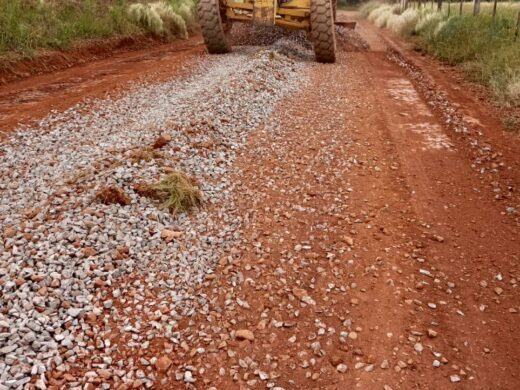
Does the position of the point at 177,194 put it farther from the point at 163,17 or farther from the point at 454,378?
the point at 163,17

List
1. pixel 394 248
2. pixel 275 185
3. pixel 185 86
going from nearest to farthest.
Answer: pixel 394 248
pixel 275 185
pixel 185 86

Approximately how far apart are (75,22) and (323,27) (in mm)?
6063

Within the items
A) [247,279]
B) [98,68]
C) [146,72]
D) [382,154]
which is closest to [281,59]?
[146,72]

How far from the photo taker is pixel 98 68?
996 centimetres

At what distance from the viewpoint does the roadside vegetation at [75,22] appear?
368 inches

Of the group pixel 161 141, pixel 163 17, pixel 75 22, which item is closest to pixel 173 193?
pixel 161 141

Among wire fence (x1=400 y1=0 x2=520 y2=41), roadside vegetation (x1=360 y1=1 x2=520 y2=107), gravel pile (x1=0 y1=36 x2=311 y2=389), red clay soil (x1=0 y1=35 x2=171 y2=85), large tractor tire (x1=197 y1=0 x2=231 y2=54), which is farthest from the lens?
wire fence (x1=400 y1=0 x2=520 y2=41)

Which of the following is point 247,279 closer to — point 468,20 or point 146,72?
point 146,72

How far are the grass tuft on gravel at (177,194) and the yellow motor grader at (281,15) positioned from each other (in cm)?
650

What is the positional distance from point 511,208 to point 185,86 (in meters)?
5.76

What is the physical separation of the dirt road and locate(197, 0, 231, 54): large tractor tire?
4.55 meters

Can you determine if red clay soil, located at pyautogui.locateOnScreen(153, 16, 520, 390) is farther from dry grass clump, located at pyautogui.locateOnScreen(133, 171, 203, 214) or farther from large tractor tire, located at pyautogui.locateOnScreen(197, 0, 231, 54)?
large tractor tire, located at pyautogui.locateOnScreen(197, 0, 231, 54)

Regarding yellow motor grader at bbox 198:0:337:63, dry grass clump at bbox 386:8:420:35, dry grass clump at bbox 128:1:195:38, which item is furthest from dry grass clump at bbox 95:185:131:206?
dry grass clump at bbox 386:8:420:35

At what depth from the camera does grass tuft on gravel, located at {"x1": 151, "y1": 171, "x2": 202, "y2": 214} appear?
4.32 metres
